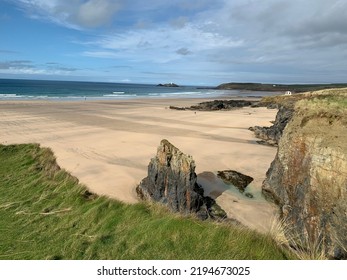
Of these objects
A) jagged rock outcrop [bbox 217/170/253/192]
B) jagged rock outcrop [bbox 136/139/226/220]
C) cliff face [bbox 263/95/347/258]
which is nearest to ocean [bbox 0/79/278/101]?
jagged rock outcrop [bbox 217/170/253/192]

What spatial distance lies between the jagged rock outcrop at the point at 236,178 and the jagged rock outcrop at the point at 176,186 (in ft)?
6.17

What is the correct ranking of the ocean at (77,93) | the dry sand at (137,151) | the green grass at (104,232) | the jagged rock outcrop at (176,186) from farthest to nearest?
the ocean at (77,93), the dry sand at (137,151), the jagged rock outcrop at (176,186), the green grass at (104,232)

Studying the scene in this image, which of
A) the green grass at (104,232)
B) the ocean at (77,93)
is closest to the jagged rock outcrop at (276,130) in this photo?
the green grass at (104,232)

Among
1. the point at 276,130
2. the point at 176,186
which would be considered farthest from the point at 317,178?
the point at 276,130

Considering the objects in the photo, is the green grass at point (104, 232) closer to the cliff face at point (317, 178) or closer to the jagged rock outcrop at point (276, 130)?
the cliff face at point (317, 178)

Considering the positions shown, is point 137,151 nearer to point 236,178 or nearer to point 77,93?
point 236,178

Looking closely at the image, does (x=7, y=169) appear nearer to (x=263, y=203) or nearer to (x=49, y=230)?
(x=49, y=230)

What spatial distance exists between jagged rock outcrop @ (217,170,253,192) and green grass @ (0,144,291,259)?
3.86 m

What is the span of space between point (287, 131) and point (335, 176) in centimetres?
293

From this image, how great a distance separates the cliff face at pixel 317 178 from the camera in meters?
6.39

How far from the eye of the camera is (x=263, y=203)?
32.9ft

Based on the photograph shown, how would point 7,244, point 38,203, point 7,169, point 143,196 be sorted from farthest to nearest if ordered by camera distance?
point 7,169
point 143,196
point 38,203
point 7,244

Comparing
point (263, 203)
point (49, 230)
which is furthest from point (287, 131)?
point (49, 230)

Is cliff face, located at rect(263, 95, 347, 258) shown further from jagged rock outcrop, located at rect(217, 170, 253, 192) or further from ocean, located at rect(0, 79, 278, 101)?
ocean, located at rect(0, 79, 278, 101)
